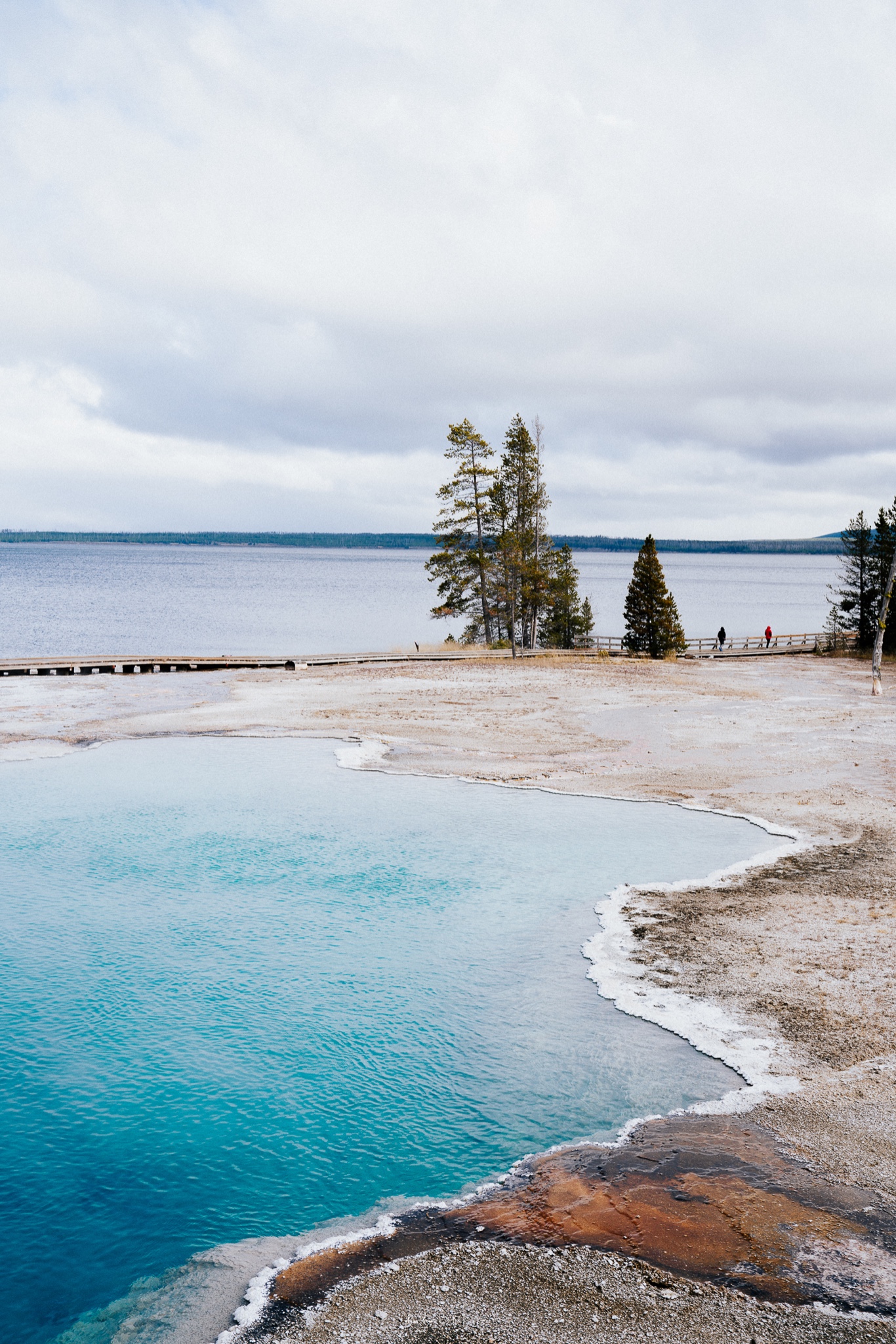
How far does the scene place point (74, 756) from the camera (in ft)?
77.2

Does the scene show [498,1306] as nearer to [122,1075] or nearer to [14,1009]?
[122,1075]

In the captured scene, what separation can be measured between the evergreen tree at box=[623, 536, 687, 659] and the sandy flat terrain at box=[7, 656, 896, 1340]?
212 inches

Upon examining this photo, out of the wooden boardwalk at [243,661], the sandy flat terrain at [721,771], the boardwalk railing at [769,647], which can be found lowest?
the sandy flat terrain at [721,771]

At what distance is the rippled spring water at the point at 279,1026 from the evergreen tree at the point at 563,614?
139ft

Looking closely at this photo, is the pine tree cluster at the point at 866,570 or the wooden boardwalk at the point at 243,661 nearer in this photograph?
the wooden boardwalk at the point at 243,661

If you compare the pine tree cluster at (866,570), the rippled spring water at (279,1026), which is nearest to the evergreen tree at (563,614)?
the pine tree cluster at (866,570)

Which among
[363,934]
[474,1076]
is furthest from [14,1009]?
[474,1076]

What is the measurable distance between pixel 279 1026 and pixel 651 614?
46.2 meters

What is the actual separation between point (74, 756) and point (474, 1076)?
688 inches

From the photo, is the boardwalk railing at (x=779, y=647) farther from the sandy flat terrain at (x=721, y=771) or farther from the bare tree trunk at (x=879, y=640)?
the bare tree trunk at (x=879, y=640)

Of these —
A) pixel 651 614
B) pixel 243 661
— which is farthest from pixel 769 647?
pixel 243 661

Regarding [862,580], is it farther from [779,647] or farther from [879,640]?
[879,640]

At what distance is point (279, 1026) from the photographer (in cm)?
1056

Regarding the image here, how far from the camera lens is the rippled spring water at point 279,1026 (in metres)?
7.43
